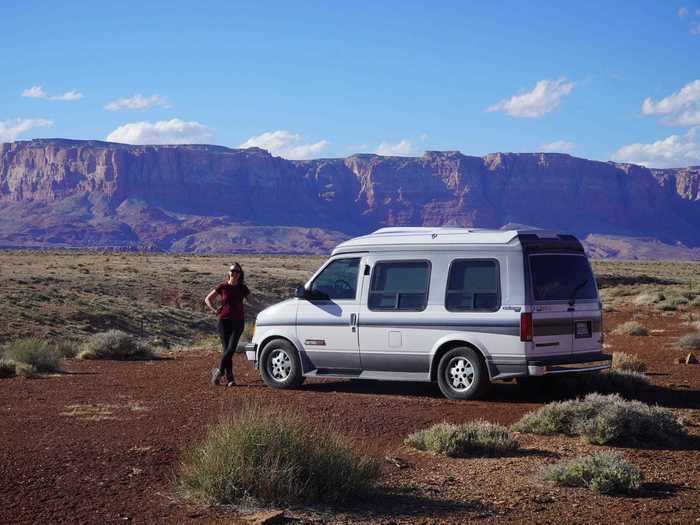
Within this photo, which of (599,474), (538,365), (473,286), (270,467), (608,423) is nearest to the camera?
(270,467)

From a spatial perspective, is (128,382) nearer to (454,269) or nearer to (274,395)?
(274,395)

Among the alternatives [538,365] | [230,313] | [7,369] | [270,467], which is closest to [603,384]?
[538,365]

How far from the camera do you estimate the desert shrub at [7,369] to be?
15418mm

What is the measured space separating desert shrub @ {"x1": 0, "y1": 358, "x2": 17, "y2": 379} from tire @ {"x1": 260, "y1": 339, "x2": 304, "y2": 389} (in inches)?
190

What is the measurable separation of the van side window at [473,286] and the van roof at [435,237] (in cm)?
29

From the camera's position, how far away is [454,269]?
11.8m

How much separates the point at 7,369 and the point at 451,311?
7.85 meters

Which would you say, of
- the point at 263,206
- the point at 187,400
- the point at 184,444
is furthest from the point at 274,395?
the point at 263,206

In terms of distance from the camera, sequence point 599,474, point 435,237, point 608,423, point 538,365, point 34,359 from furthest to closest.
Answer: point 34,359 → point 435,237 → point 538,365 → point 608,423 → point 599,474

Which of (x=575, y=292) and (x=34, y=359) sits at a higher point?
(x=575, y=292)

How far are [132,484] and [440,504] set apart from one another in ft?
7.74

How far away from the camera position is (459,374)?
1177 cm

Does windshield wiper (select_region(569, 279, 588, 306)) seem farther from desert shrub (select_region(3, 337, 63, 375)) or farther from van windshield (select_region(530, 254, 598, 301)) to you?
desert shrub (select_region(3, 337, 63, 375))

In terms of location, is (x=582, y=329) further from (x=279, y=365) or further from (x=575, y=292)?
(x=279, y=365)
